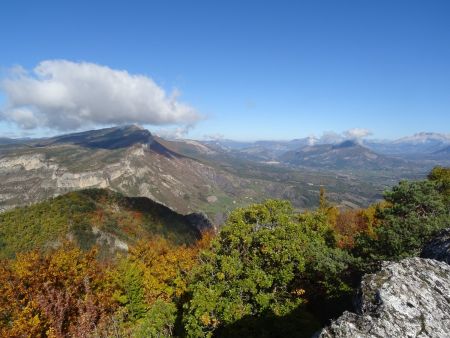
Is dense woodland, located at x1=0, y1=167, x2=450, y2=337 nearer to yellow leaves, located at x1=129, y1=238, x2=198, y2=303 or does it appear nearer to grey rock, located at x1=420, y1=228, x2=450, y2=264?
grey rock, located at x1=420, y1=228, x2=450, y2=264

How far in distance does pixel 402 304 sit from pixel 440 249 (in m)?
11.5

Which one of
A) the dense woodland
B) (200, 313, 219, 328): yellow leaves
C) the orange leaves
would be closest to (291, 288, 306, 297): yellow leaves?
the dense woodland

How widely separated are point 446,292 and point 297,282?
85.8 ft

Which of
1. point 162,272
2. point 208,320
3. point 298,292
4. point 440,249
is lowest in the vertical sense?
point 162,272

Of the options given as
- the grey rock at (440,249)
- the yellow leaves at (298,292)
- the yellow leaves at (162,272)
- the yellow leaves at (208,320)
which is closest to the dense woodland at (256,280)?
the yellow leaves at (208,320)

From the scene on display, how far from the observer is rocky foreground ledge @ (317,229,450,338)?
35.7 feet

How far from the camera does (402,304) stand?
1191cm

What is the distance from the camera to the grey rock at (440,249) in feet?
63.2

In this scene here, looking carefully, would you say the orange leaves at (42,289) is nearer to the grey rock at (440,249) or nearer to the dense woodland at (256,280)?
the dense woodland at (256,280)

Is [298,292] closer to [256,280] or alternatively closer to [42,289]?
[256,280]

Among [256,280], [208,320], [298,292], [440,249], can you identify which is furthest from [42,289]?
[440,249]

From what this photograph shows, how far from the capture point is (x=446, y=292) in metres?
12.9

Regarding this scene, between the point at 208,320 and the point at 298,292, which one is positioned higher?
the point at 208,320

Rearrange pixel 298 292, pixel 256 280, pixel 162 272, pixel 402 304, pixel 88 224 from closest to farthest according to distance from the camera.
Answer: pixel 402 304
pixel 256 280
pixel 298 292
pixel 162 272
pixel 88 224
